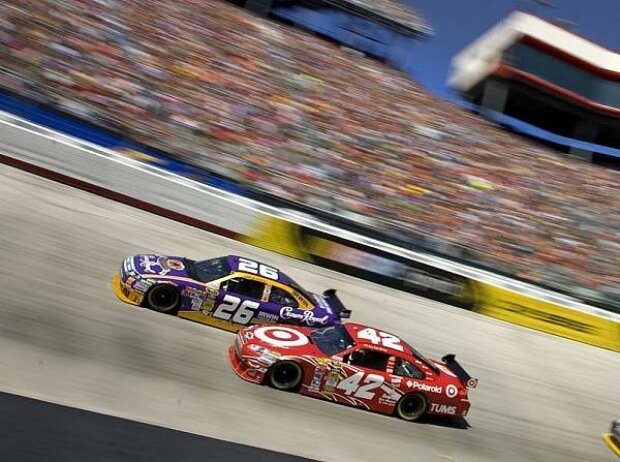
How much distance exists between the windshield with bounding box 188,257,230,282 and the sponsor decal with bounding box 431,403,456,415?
3621 mm

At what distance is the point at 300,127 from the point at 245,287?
1017 cm

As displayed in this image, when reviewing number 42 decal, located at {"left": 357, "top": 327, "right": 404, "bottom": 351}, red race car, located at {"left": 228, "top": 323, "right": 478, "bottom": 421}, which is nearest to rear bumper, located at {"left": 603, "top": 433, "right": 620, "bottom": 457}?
red race car, located at {"left": 228, "top": 323, "right": 478, "bottom": 421}

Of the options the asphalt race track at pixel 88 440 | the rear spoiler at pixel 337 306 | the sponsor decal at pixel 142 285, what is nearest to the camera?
the asphalt race track at pixel 88 440

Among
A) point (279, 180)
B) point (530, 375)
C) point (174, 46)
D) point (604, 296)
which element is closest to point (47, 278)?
point (279, 180)

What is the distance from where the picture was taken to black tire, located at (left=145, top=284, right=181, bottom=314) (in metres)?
9.70

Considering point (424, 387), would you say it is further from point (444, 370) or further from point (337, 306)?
point (337, 306)

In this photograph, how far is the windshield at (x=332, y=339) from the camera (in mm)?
9156

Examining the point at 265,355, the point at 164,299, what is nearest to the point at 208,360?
the point at 265,355

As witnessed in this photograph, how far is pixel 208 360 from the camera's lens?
897 centimetres

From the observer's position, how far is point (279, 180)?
16.8 metres

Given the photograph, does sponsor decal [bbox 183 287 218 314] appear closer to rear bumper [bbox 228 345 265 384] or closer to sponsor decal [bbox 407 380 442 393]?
rear bumper [bbox 228 345 265 384]

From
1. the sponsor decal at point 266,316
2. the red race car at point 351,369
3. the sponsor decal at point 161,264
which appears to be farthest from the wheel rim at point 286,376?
the sponsor decal at point 161,264

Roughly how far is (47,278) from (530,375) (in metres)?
9.12

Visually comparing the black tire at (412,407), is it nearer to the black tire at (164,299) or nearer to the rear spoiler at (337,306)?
the rear spoiler at (337,306)
